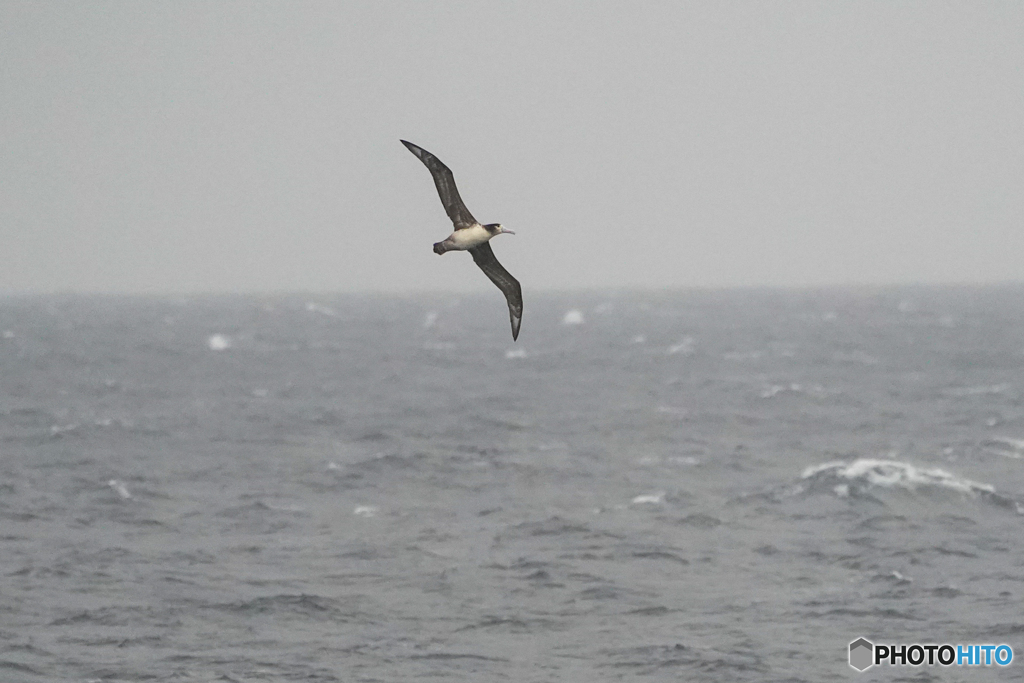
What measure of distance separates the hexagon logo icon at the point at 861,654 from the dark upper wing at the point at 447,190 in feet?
64.3

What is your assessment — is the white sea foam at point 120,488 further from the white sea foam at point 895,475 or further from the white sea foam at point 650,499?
the white sea foam at point 895,475

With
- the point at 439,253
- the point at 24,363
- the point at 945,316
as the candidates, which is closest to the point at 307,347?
the point at 24,363

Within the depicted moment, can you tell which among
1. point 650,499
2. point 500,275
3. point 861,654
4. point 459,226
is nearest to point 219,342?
point 650,499

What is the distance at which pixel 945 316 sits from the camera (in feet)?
583

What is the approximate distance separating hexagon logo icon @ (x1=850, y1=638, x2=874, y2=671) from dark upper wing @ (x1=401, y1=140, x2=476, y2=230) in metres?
19.6

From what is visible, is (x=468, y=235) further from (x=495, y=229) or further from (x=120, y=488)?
(x=120, y=488)

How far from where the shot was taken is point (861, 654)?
32.3 meters

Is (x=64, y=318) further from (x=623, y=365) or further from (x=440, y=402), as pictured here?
(x=440, y=402)

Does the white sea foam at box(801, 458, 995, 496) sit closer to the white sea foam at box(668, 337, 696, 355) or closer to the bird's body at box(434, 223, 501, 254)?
the bird's body at box(434, 223, 501, 254)

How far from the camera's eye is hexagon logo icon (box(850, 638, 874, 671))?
31.8m

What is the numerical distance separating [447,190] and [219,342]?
12179 cm

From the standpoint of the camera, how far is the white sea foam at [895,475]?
5041 cm

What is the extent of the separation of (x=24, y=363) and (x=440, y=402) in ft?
141

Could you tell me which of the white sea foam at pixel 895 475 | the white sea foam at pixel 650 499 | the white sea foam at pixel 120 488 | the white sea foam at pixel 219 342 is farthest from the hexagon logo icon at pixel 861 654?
the white sea foam at pixel 219 342
